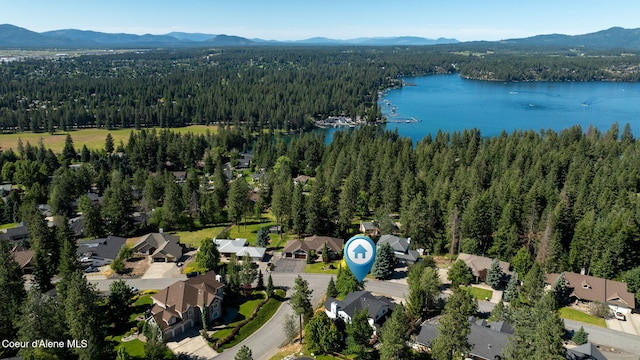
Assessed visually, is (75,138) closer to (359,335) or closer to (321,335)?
(321,335)

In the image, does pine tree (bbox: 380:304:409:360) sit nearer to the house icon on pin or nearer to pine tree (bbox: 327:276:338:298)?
the house icon on pin

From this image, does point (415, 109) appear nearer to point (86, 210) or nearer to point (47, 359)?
point (86, 210)

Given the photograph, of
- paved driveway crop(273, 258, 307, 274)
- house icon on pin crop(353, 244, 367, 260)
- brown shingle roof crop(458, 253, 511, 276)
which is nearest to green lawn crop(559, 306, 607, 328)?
brown shingle roof crop(458, 253, 511, 276)

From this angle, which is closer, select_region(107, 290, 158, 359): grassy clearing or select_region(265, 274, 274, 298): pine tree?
select_region(107, 290, 158, 359): grassy clearing

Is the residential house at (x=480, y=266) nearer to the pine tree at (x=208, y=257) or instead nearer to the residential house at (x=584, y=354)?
the residential house at (x=584, y=354)

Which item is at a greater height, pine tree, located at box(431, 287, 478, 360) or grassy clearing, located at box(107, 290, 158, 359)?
pine tree, located at box(431, 287, 478, 360)

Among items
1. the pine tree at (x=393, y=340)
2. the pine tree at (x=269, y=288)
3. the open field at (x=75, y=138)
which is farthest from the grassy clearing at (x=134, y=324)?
the open field at (x=75, y=138)
